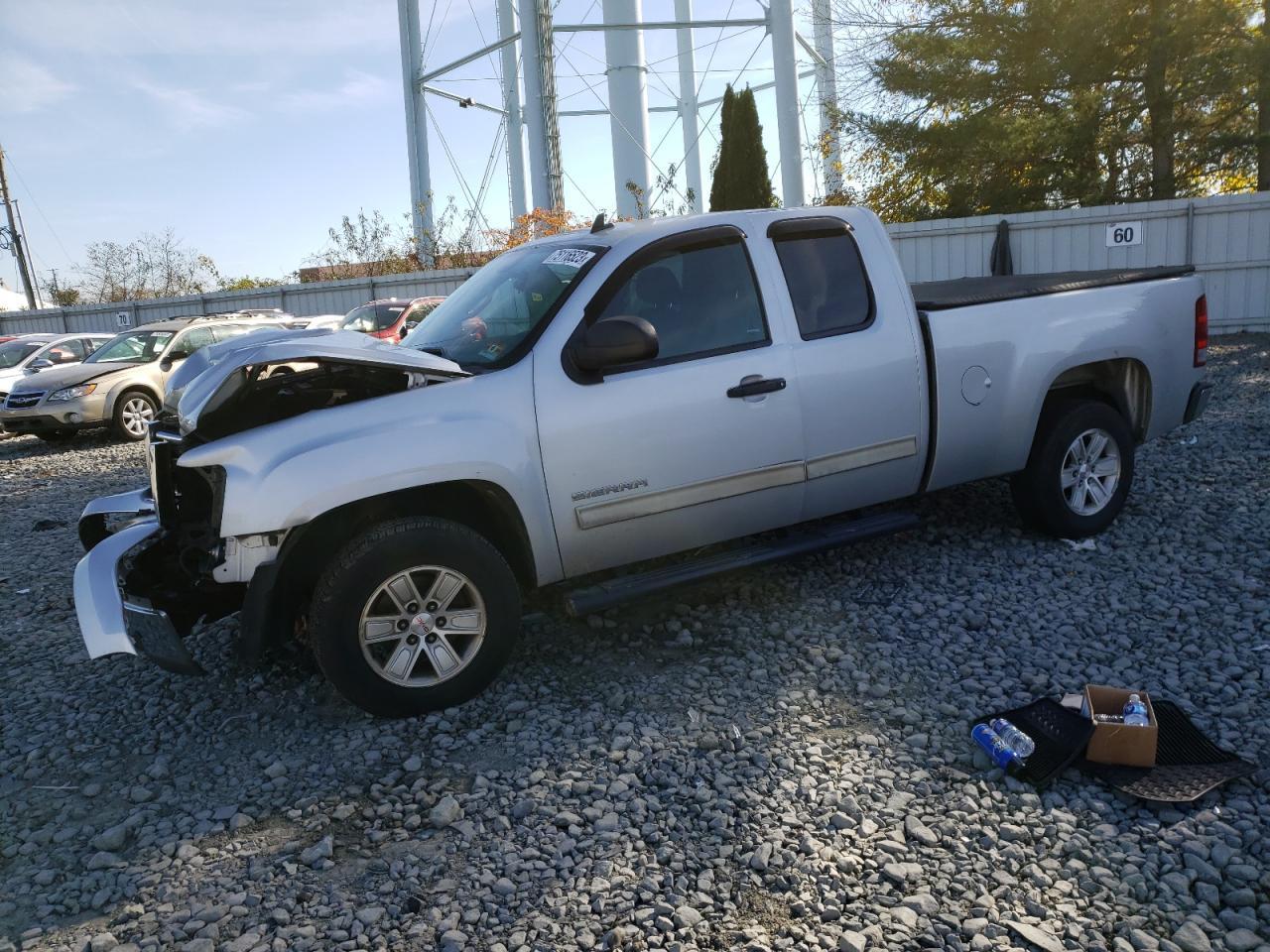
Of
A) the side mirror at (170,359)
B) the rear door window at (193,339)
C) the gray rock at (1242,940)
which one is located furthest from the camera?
the rear door window at (193,339)

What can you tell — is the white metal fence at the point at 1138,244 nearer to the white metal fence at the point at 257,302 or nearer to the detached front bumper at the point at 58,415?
the white metal fence at the point at 257,302

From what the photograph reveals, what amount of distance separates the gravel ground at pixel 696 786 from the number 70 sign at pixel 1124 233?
12.8 m

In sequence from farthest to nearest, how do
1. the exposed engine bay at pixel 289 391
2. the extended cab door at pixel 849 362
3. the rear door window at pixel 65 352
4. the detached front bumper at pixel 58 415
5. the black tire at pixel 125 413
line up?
the rear door window at pixel 65 352 < the black tire at pixel 125 413 < the detached front bumper at pixel 58 415 < the extended cab door at pixel 849 362 < the exposed engine bay at pixel 289 391

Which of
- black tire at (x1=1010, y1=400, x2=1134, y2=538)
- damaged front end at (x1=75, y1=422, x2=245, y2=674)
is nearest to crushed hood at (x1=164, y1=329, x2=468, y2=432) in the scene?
damaged front end at (x1=75, y1=422, x2=245, y2=674)

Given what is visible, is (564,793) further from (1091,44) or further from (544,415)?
(1091,44)

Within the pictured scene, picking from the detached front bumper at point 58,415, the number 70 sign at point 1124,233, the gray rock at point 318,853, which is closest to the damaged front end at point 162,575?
the gray rock at point 318,853

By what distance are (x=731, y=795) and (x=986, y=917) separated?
3.10ft

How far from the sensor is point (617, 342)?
4.18m

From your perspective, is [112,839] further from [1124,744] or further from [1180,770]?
[1180,770]

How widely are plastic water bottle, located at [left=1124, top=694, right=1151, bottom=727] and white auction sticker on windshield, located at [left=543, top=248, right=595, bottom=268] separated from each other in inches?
116

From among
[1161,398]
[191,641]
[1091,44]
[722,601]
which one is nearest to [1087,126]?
[1091,44]

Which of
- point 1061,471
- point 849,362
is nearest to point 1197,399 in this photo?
point 1061,471

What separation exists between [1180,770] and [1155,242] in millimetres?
15737

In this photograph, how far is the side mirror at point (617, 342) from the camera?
4.18 metres
